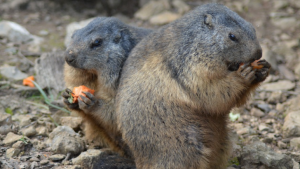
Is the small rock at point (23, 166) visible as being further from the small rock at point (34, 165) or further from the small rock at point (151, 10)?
the small rock at point (151, 10)

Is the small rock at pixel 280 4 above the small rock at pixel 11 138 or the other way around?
above

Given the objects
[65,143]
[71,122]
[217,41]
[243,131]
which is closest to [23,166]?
[65,143]

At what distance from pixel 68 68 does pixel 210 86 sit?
2544mm

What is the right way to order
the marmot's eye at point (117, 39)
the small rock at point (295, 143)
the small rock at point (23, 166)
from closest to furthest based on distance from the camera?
the small rock at point (23, 166) → the marmot's eye at point (117, 39) → the small rock at point (295, 143)

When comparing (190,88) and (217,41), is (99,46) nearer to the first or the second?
(190,88)

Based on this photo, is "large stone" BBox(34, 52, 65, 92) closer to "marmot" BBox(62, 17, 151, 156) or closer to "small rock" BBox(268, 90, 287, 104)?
"marmot" BBox(62, 17, 151, 156)

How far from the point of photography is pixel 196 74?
500cm

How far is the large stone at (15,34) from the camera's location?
32.0 feet

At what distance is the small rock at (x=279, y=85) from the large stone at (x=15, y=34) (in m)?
5.76

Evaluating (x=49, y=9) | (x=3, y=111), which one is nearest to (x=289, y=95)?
(x=3, y=111)

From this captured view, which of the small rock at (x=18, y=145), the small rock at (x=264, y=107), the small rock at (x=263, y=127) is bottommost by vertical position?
the small rock at (x=263, y=127)

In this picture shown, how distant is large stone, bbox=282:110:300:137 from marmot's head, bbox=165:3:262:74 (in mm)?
2021

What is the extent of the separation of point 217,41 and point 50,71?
436 cm

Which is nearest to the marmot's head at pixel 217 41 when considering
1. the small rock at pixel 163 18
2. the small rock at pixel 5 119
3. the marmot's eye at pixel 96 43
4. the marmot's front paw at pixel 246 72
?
the marmot's front paw at pixel 246 72
